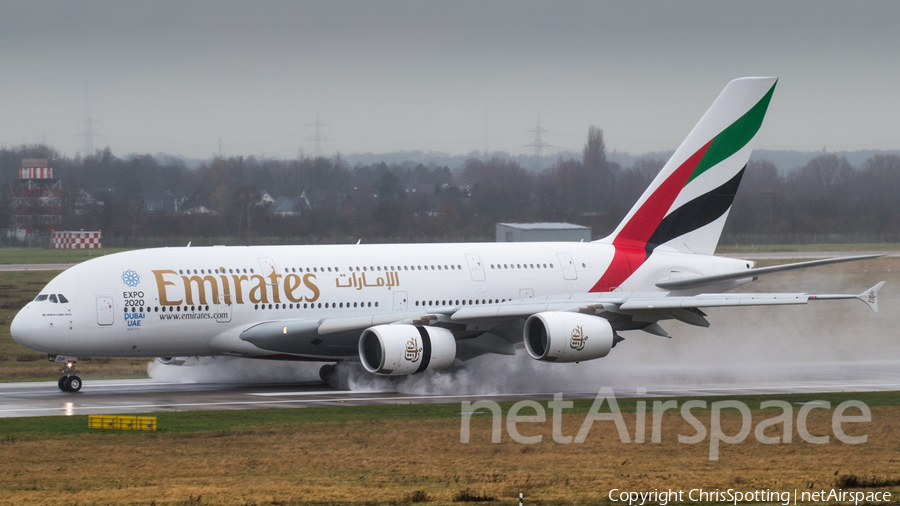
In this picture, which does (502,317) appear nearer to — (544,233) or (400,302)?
(400,302)

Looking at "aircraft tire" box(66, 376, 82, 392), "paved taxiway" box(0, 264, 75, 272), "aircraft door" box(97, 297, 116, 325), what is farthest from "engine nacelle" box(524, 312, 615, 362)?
"paved taxiway" box(0, 264, 75, 272)

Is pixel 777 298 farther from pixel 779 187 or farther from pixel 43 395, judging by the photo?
pixel 779 187

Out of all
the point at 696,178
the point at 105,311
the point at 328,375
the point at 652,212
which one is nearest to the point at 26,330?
the point at 105,311

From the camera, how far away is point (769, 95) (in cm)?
3469

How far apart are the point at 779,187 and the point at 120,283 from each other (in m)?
54.5

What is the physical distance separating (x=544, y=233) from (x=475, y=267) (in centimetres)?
3019

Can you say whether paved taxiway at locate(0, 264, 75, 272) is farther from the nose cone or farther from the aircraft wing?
the aircraft wing

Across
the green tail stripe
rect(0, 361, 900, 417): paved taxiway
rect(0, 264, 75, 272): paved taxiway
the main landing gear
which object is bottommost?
rect(0, 361, 900, 417): paved taxiway

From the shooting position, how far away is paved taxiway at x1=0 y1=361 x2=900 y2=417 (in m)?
25.8

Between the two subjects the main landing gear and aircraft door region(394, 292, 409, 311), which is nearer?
the main landing gear

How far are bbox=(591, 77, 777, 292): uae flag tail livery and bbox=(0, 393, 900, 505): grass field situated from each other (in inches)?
444

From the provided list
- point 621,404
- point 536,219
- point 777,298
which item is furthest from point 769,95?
point 536,219

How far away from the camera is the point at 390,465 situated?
17.6 meters

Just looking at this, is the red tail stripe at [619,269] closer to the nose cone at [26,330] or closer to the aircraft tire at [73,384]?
the aircraft tire at [73,384]
